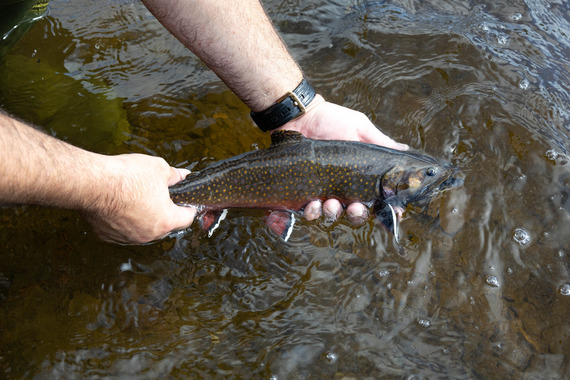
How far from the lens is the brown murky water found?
4133 millimetres

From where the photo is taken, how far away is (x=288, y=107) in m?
4.39

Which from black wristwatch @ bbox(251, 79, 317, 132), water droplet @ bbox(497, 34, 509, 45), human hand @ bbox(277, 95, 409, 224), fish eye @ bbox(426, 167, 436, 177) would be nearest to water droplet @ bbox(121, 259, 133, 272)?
human hand @ bbox(277, 95, 409, 224)

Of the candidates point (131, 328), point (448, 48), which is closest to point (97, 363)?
point (131, 328)

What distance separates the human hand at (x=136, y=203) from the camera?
3.42 meters

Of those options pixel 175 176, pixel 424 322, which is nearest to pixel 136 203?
pixel 175 176

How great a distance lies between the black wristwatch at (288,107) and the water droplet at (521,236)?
240 cm

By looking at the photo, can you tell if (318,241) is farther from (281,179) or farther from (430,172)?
(430,172)

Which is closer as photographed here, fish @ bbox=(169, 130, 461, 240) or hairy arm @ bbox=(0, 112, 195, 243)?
hairy arm @ bbox=(0, 112, 195, 243)

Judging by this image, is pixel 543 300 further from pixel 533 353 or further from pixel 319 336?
pixel 319 336

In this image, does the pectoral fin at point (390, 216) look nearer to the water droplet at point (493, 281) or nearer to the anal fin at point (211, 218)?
the water droplet at point (493, 281)

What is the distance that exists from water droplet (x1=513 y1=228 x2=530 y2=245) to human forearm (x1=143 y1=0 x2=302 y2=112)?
2.60 m

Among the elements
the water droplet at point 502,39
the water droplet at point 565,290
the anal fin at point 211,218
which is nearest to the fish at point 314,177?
the anal fin at point 211,218

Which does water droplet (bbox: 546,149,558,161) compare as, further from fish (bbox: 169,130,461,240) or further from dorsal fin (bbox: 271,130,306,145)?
dorsal fin (bbox: 271,130,306,145)

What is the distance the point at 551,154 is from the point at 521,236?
42.9 inches
